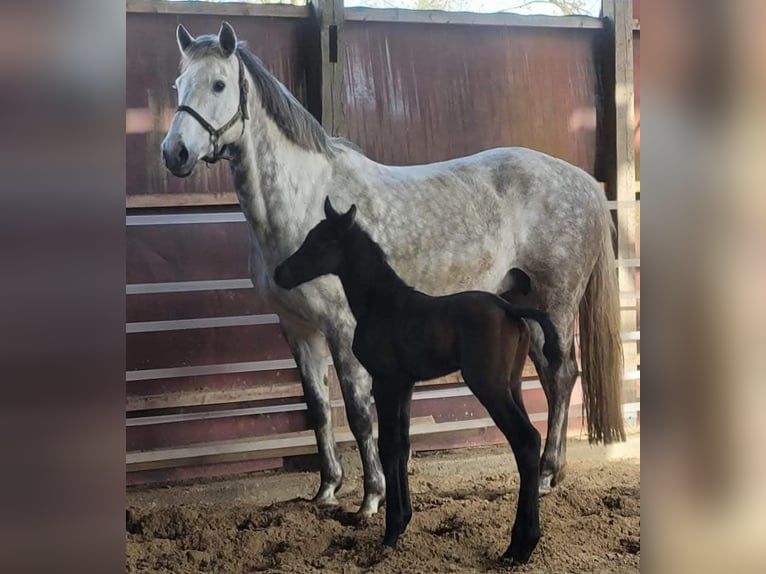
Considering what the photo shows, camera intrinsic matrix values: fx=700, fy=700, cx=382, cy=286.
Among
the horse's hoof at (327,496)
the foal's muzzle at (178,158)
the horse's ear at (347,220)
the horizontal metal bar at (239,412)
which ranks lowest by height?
the horse's hoof at (327,496)

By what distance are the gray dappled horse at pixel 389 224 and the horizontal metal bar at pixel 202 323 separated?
0.16 meters

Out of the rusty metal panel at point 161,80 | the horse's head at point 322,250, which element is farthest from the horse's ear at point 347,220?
the rusty metal panel at point 161,80

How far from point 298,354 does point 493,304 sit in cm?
62

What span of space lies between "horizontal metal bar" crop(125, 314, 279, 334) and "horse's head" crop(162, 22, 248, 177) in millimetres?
550

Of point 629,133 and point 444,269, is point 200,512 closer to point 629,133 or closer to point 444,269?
point 444,269

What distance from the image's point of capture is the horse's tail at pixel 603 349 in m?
2.14

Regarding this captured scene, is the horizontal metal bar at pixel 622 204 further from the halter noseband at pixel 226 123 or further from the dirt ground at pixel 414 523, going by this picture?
the halter noseband at pixel 226 123

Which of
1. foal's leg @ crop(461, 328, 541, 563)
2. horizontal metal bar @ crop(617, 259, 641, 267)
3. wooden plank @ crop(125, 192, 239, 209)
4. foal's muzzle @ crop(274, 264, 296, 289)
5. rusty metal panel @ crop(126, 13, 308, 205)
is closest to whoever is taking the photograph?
foal's leg @ crop(461, 328, 541, 563)

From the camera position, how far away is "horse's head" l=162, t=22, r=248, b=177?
5.76ft

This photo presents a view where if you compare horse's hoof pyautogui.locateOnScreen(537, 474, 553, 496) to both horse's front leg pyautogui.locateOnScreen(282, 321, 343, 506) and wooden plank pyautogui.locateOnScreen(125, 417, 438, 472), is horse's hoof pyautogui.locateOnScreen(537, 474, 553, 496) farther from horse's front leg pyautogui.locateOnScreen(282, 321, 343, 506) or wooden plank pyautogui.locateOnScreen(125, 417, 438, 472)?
horse's front leg pyautogui.locateOnScreen(282, 321, 343, 506)

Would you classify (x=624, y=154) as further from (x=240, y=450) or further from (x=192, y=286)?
(x=240, y=450)

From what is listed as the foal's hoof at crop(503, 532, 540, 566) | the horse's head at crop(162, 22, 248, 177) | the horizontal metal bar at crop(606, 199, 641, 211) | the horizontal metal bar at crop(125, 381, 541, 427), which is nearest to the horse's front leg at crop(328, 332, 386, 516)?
the horizontal metal bar at crop(125, 381, 541, 427)
